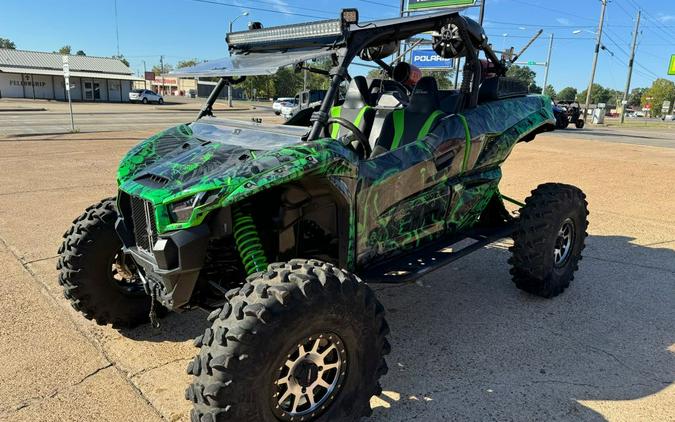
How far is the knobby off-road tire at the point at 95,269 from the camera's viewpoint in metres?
3.54

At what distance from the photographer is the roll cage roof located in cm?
319

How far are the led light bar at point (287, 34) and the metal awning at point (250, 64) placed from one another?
0.29 feet

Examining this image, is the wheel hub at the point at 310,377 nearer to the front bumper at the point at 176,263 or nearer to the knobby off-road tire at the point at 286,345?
the knobby off-road tire at the point at 286,345

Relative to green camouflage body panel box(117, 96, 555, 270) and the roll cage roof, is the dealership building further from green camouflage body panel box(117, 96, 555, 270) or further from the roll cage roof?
green camouflage body panel box(117, 96, 555, 270)

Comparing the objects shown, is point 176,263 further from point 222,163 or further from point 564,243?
point 564,243

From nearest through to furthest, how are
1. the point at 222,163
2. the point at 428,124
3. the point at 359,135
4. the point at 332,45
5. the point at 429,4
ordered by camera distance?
the point at 222,163, the point at 332,45, the point at 359,135, the point at 428,124, the point at 429,4

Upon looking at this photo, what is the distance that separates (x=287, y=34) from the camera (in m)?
3.54

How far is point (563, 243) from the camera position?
4836 millimetres

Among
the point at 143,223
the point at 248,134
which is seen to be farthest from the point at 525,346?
the point at 143,223

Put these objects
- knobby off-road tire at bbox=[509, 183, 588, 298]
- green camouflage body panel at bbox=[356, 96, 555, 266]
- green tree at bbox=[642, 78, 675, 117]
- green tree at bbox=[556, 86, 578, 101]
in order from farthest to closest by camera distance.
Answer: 1. green tree at bbox=[556, 86, 578, 101]
2. green tree at bbox=[642, 78, 675, 117]
3. knobby off-road tire at bbox=[509, 183, 588, 298]
4. green camouflage body panel at bbox=[356, 96, 555, 266]

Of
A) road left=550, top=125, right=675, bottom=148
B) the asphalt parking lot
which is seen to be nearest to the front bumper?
the asphalt parking lot

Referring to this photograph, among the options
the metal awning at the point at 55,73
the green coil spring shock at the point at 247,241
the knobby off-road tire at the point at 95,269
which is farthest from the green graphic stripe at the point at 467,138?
the metal awning at the point at 55,73

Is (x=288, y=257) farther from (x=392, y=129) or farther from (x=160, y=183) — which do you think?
(x=392, y=129)

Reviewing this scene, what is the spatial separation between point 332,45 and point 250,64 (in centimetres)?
70
